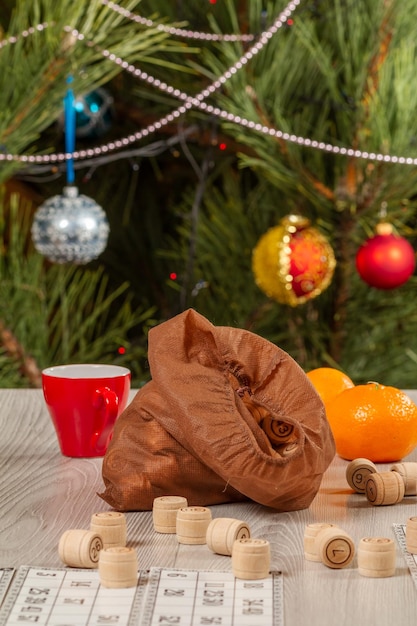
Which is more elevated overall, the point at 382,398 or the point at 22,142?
the point at 22,142

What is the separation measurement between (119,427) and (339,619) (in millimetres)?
191

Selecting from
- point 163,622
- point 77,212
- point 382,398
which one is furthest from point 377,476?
point 77,212

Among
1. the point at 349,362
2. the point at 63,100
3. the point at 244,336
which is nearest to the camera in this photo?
the point at 244,336

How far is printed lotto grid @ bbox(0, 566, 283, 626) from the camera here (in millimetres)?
372

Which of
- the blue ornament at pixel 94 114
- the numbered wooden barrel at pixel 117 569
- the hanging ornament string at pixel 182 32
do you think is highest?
the hanging ornament string at pixel 182 32

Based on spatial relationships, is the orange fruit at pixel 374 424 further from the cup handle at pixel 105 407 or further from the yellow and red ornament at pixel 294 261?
the yellow and red ornament at pixel 294 261

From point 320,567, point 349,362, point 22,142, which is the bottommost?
point 349,362

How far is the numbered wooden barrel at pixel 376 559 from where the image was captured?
419mm

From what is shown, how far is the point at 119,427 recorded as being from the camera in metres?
0.53

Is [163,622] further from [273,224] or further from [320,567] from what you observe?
[273,224]

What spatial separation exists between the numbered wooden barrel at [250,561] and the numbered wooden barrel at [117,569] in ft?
0.14

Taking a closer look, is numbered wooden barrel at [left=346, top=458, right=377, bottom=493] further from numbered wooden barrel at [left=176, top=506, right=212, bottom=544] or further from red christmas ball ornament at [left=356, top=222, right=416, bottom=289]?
red christmas ball ornament at [left=356, top=222, right=416, bottom=289]

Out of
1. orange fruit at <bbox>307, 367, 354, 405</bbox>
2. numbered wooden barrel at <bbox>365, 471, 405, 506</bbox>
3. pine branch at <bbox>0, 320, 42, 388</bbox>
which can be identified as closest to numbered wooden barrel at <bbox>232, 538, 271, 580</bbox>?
numbered wooden barrel at <bbox>365, 471, 405, 506</bbox>

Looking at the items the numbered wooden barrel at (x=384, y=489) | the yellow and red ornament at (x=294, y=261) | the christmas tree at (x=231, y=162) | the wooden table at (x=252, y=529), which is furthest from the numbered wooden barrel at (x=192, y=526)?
the yellow and red ornament at (x=294, y=261)
